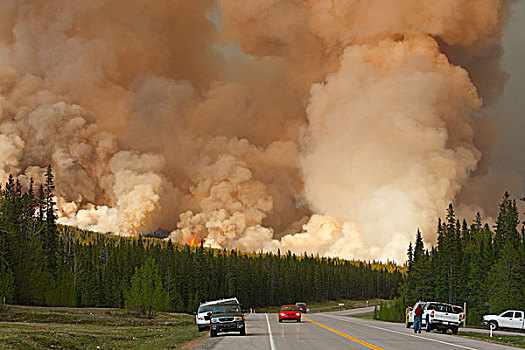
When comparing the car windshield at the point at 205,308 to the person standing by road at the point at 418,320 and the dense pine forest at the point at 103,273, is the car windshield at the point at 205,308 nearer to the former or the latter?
the person standing by road at the point at 418,320

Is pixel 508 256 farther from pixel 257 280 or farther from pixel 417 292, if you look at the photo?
pixel 257 280

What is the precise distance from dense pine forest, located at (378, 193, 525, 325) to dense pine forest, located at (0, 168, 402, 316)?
158 feet

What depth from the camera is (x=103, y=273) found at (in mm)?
127938

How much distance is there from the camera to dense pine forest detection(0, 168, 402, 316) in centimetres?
7962

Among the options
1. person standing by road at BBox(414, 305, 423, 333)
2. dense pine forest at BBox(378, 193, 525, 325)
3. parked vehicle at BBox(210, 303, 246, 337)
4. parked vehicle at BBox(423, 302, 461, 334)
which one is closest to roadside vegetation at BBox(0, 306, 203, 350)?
parked vehicle at BBox(210, 303, 246, 337)

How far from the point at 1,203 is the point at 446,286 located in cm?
7741

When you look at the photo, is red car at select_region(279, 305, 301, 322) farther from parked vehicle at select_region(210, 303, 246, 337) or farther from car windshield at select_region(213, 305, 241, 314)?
parked vehicle at select_region(210, 303, 246, 337)

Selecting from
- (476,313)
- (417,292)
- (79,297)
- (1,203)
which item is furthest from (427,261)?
(1,203)

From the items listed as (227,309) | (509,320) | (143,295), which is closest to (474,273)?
(509,320)

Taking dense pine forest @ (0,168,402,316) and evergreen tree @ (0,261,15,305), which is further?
dense pine forest @ (0,168,402,316)

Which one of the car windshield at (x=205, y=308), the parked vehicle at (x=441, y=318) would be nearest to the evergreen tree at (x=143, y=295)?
the car windshield at (x=205, y=308)

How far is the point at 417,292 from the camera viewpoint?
111062mm

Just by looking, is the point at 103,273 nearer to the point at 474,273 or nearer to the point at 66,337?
the point at 474,273

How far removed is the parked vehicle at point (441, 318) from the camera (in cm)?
4441
